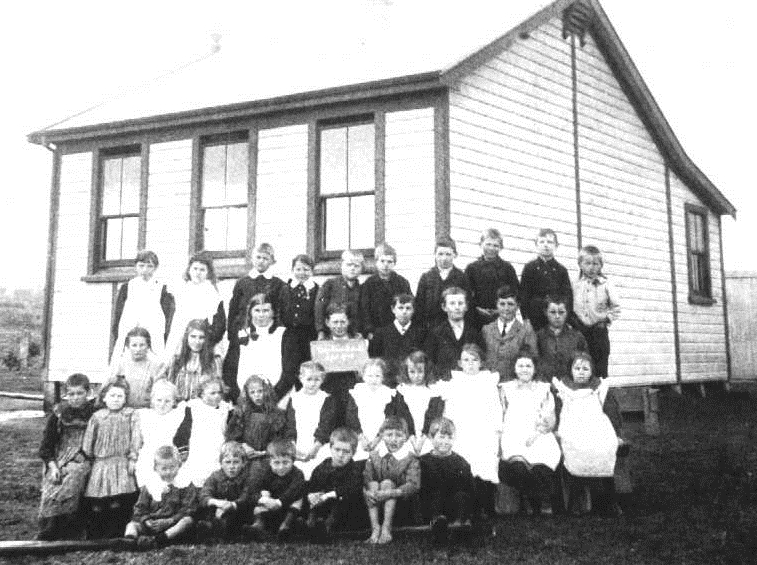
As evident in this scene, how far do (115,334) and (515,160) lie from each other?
599 centimetres

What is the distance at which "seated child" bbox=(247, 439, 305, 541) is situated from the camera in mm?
5703

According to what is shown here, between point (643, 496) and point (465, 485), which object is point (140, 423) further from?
point (643, 496)

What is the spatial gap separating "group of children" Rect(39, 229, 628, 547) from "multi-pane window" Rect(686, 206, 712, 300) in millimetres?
8857

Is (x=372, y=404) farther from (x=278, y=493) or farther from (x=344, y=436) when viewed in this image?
(x=278, y=493)

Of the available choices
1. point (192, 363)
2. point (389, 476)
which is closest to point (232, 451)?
point (389, 476)

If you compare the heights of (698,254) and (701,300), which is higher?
(698,254)

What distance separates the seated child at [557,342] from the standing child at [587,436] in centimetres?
26

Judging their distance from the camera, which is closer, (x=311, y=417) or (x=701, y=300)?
(x=311, y=417)

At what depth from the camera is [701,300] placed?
Answer: 1576 cm

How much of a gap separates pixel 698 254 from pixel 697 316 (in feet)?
4.22

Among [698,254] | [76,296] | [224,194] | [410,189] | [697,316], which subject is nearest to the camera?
[410,189]

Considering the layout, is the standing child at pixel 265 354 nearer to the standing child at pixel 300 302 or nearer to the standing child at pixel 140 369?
the standing child at pixel 300 302

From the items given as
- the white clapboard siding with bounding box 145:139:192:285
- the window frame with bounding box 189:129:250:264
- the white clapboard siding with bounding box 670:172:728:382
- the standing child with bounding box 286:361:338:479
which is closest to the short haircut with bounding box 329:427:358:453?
the standing child with bounding box 286:361:338:479

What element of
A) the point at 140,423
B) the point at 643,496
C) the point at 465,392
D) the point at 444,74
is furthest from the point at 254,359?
the point at 444,74
